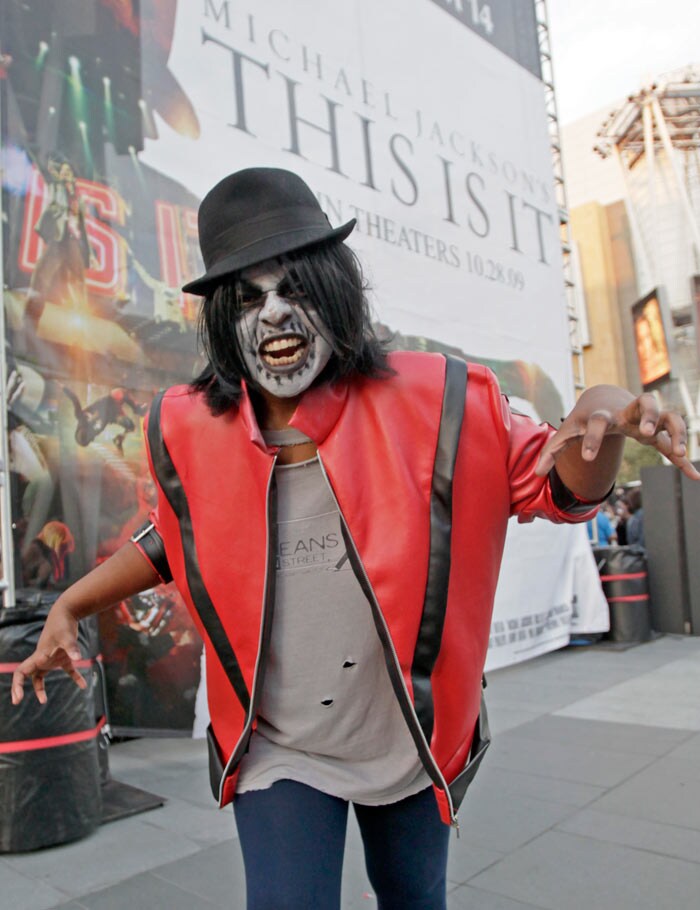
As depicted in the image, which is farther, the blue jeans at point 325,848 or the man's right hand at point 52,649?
the man's right hand at point 52,649

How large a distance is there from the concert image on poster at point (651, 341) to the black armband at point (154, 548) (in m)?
17.1

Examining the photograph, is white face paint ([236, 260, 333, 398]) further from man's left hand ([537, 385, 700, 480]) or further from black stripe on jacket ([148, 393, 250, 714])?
man's left hand ([537, 385, 700, 480])

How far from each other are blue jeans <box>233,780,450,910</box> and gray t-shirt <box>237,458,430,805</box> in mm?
37

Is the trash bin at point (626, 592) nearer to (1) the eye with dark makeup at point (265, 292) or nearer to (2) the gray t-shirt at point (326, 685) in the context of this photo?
(2) the gray t-shirt at point (326, 685)

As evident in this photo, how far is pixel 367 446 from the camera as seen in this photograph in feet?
5.19

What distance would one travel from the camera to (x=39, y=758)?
3.50 m

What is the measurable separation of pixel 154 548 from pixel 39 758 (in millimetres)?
2197

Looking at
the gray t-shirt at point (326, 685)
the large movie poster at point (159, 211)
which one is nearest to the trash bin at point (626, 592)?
the large movie poster at point (159, 211)

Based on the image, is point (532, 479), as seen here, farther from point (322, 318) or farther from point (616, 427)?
point (322, 318)

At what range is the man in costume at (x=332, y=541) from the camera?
1505 mm

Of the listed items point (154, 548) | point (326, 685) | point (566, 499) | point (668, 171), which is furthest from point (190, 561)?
point (668, 171)

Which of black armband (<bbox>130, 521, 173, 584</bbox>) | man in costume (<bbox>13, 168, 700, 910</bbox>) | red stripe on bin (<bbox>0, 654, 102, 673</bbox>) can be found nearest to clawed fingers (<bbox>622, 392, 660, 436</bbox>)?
man in costume (<bbox>13, 168, 700, 910</bbox>)

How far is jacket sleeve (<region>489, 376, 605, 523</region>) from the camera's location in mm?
1513

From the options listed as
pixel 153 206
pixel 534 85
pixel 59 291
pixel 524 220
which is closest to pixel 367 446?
pixel 59 291
